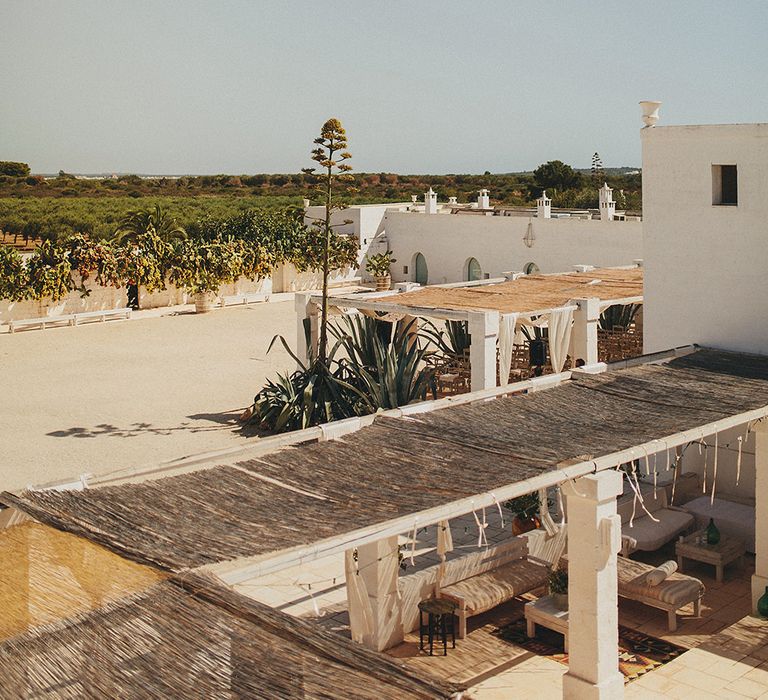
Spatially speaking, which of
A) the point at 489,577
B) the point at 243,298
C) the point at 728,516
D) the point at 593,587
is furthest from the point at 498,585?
the point at 243,298

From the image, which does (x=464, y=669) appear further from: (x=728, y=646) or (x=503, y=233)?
(x=503, y=233)

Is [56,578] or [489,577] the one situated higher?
[56,578]

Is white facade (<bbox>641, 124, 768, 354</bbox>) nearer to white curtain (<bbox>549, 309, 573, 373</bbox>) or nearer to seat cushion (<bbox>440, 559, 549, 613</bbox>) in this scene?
white curtain (<bbox>549, 309, 573, 373</bbox>)

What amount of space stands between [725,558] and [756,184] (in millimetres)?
3994

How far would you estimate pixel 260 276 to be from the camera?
30.3 m

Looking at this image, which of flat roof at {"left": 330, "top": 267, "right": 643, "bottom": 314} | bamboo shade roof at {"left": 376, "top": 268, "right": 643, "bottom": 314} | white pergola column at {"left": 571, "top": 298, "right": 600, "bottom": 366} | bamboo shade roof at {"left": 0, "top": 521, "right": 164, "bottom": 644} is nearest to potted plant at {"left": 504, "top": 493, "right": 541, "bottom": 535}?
flat roof at {"left": 330, "top": 267, "right": 643, "bottom": 314}

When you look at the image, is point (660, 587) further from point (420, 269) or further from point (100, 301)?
point (420, 269)

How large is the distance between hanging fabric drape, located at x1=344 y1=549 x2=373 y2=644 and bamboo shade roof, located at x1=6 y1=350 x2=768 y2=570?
3.68ft

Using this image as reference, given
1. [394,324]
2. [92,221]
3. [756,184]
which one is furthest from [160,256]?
[92,221]

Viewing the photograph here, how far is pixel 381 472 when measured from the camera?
6855 millimetres

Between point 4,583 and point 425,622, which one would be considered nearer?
point 4,583

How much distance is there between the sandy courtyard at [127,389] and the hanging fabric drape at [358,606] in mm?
3404

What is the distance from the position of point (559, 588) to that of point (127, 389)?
39.7 feet

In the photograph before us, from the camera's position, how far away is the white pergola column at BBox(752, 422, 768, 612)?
848 cm
